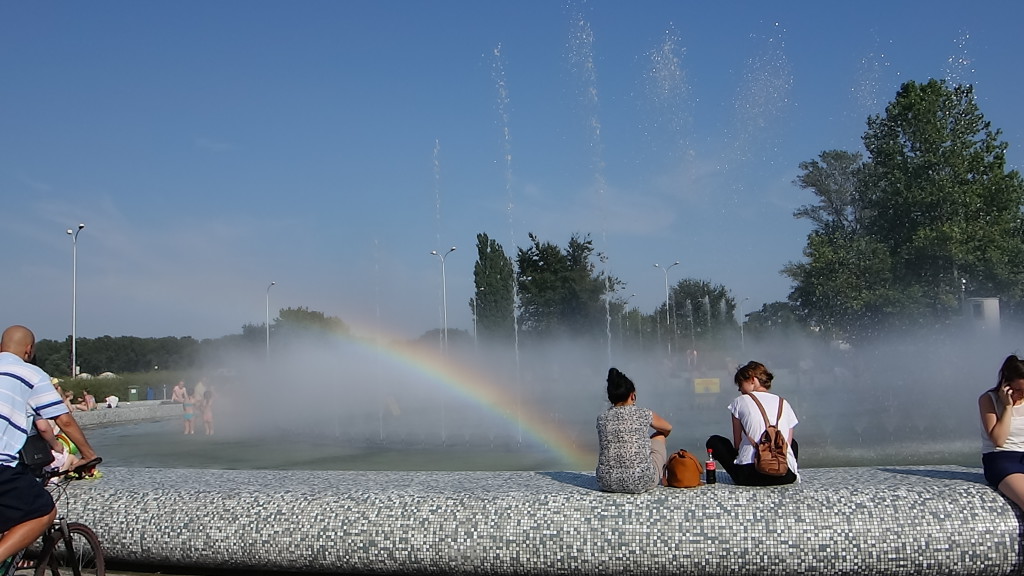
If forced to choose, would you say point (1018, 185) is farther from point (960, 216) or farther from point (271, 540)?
point (271, 540)

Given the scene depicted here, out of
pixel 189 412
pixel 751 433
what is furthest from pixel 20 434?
pixel 189 412

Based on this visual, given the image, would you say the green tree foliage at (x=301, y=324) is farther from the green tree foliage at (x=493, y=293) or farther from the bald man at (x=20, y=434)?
the bald man at (x=20, y=434)

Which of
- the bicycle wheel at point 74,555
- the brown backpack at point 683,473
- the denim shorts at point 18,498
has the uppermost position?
the denim shorts at point 18,498

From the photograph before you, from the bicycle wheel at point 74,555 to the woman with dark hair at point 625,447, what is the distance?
136 inches

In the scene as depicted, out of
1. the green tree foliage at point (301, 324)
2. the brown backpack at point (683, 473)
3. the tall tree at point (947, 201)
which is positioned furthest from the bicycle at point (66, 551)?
the green tree foliage at point (301, 324)

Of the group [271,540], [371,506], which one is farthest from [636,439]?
[271,540]

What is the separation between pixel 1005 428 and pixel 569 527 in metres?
2.99

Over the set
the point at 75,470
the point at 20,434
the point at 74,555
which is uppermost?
the point at 20,434

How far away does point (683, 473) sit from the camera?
249 inches

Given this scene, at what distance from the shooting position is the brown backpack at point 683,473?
631cm

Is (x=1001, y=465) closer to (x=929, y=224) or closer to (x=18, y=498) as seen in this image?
(x=18, y=498)

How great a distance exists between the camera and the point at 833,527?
5570 millimetres

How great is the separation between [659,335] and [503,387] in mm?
35426

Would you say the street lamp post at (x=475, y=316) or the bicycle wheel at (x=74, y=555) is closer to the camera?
the bicycle wheel at (x=74, y=555)
